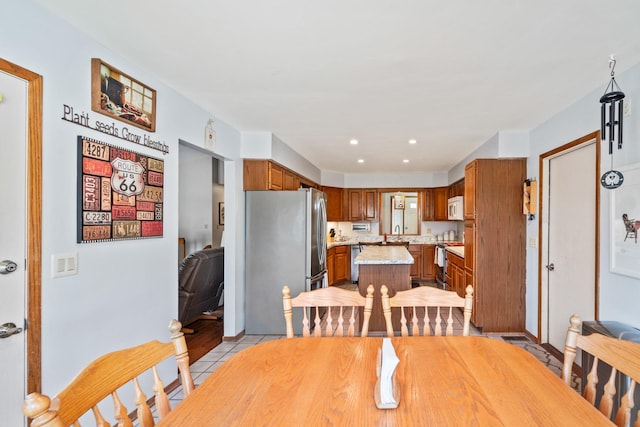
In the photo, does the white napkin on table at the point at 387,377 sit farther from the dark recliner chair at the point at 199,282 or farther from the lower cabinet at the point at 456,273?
the lower cabinet at the point at 456,273

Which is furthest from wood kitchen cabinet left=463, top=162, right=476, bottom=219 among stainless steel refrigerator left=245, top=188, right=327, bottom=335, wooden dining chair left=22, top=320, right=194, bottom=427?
wooden dining chair left=22, top=320, right=194, bottom=427

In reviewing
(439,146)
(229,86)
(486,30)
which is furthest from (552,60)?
(439,146)

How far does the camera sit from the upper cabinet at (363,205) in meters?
7.28

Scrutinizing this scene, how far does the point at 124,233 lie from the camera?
2066 millimetres

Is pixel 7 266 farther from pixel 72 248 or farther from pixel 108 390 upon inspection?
pixel 108 390

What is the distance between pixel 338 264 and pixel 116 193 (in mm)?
5136

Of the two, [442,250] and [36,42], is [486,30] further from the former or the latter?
[442,250]

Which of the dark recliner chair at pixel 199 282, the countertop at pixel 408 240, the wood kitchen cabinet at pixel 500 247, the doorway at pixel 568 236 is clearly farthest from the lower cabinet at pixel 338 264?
the doorway at pixel 568 236

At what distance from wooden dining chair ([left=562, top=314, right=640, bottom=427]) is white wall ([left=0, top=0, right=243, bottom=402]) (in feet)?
7.50

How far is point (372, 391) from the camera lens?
1.10 meters

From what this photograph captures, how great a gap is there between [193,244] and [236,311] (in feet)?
7.61

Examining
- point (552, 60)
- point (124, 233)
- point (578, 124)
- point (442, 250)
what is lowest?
point (442, 250)

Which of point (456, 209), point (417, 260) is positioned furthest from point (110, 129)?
point (417, 260)

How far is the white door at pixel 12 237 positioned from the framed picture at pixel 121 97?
1.36 ft
